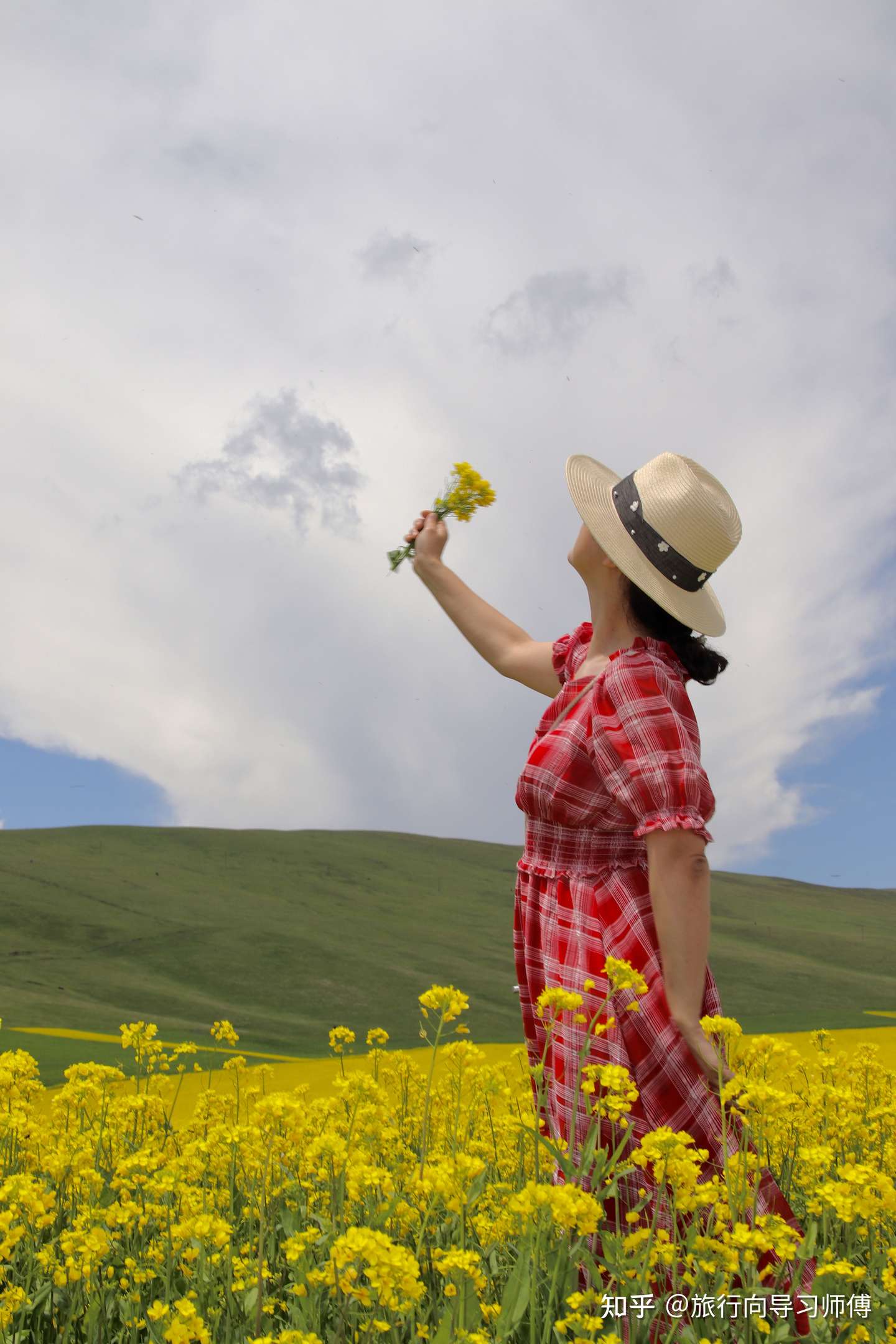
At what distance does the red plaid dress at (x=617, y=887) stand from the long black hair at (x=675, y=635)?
4 cm

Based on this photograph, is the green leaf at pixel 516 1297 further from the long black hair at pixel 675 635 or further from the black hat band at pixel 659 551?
the black hat band at pixel 659 551

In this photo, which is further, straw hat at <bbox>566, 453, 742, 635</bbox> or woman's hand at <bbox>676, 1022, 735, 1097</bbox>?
straw hat at <bbox>566, 453, 742, 635</bbox>

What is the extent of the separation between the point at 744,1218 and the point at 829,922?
206ft

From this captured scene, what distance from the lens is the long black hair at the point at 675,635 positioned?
3121mm

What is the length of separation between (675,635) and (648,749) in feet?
1.73

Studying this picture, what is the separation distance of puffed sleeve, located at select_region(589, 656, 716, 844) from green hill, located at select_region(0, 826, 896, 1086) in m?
8.45

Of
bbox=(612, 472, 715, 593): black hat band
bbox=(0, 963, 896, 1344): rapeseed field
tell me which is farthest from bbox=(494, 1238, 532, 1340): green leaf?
bbox=(612, 472, 715, 593): black hat band

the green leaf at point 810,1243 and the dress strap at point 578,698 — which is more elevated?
the dress strap at point 578,698

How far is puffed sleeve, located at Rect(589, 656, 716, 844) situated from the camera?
2691 millimetres

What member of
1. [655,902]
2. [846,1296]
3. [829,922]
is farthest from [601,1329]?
[829,922]

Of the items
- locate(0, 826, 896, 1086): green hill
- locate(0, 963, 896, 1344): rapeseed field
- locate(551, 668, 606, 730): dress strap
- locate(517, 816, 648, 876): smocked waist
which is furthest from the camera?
locate(0, 826, 896, 1086): green hill

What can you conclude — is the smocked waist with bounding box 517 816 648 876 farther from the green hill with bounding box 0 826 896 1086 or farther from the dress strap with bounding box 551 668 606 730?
the green hill with bounding box 0 826 896 1086

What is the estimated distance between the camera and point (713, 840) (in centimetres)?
274

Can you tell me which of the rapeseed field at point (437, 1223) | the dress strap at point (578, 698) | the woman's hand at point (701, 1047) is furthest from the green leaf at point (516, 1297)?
the dress strap at point (578, 698)
